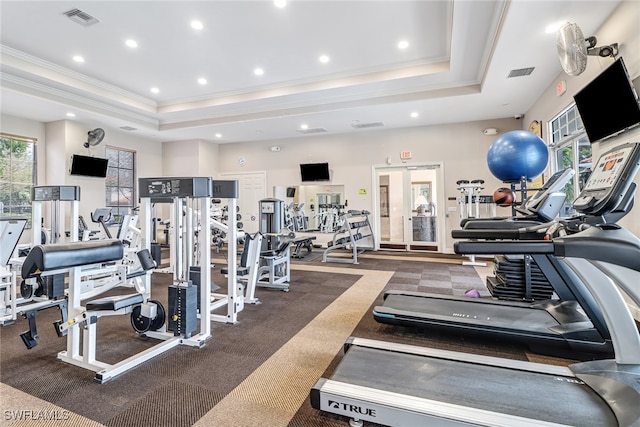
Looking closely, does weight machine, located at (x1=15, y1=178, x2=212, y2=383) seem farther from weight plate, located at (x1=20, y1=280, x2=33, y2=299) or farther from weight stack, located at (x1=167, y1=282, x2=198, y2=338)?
weight plate, located at (x1=20, y1=280, x2=33, y2=299)

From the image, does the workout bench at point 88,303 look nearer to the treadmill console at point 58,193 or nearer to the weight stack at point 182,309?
the weight stack at point 182,309

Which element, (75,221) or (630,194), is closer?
(630,194)

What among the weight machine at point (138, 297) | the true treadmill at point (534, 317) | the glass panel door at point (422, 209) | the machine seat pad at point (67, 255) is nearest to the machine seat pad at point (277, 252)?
the weight machine at point (138, 297)

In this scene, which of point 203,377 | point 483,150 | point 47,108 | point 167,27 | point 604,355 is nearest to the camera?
point 203,377

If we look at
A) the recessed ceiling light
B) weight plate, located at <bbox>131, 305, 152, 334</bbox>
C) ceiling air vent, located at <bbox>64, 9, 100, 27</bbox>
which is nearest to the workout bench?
weight plate, located at <bbox>131, 305, 152, 334</bbox>

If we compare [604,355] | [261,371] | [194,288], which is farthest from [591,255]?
[194,288]

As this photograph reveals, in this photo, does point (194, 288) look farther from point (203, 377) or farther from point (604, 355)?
point (604, 355)

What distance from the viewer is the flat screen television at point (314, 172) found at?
8805mm

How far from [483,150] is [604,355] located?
5971 millimetres

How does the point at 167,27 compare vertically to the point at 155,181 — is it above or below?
above

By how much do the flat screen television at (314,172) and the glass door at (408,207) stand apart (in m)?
1.48

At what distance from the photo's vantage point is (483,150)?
24.4ft

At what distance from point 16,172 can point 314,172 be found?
686cm

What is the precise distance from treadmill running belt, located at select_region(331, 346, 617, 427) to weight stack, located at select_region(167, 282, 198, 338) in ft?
4.61
